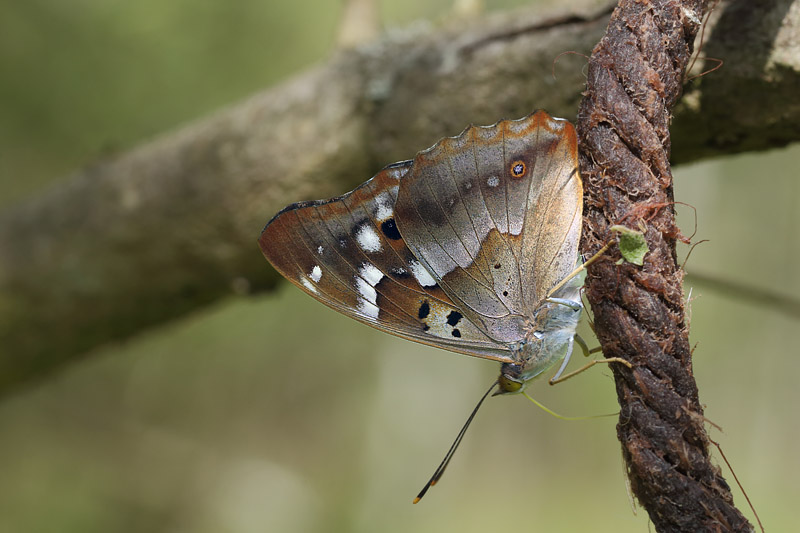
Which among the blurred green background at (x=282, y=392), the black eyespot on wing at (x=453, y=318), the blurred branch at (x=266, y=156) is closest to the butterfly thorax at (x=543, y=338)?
the black eyespot on wing at (x=453, y=318)

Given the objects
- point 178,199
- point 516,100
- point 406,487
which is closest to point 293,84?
point 178,199

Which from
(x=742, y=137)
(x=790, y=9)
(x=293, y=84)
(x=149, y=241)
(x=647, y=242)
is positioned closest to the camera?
(x=647, y=242)

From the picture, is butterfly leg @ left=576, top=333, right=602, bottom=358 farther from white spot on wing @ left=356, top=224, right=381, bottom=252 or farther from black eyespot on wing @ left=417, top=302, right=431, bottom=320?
white spot on wing @ left=356, top=224, right=381, bottom=252

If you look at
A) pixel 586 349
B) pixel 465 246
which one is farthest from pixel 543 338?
pixel 465 246

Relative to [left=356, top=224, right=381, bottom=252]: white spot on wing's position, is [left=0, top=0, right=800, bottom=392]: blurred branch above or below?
above

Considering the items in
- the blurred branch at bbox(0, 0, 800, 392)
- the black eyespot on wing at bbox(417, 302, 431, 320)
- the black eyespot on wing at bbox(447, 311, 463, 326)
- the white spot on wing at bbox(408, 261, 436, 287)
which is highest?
the blurred branch at bbox(0, 0, 800, 392)

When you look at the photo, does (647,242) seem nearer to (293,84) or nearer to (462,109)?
(462,109)

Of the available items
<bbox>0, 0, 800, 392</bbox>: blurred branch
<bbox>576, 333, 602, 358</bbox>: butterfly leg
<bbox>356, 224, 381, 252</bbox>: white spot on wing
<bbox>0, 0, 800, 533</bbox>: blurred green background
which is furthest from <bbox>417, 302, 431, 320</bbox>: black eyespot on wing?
<bbox>0, 0, 800, 533</bbox>: blurred green background

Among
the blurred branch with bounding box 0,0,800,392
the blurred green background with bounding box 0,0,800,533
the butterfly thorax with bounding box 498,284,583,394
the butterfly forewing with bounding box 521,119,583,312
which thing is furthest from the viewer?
the blurred green background with bounding box 0,0,800,533
